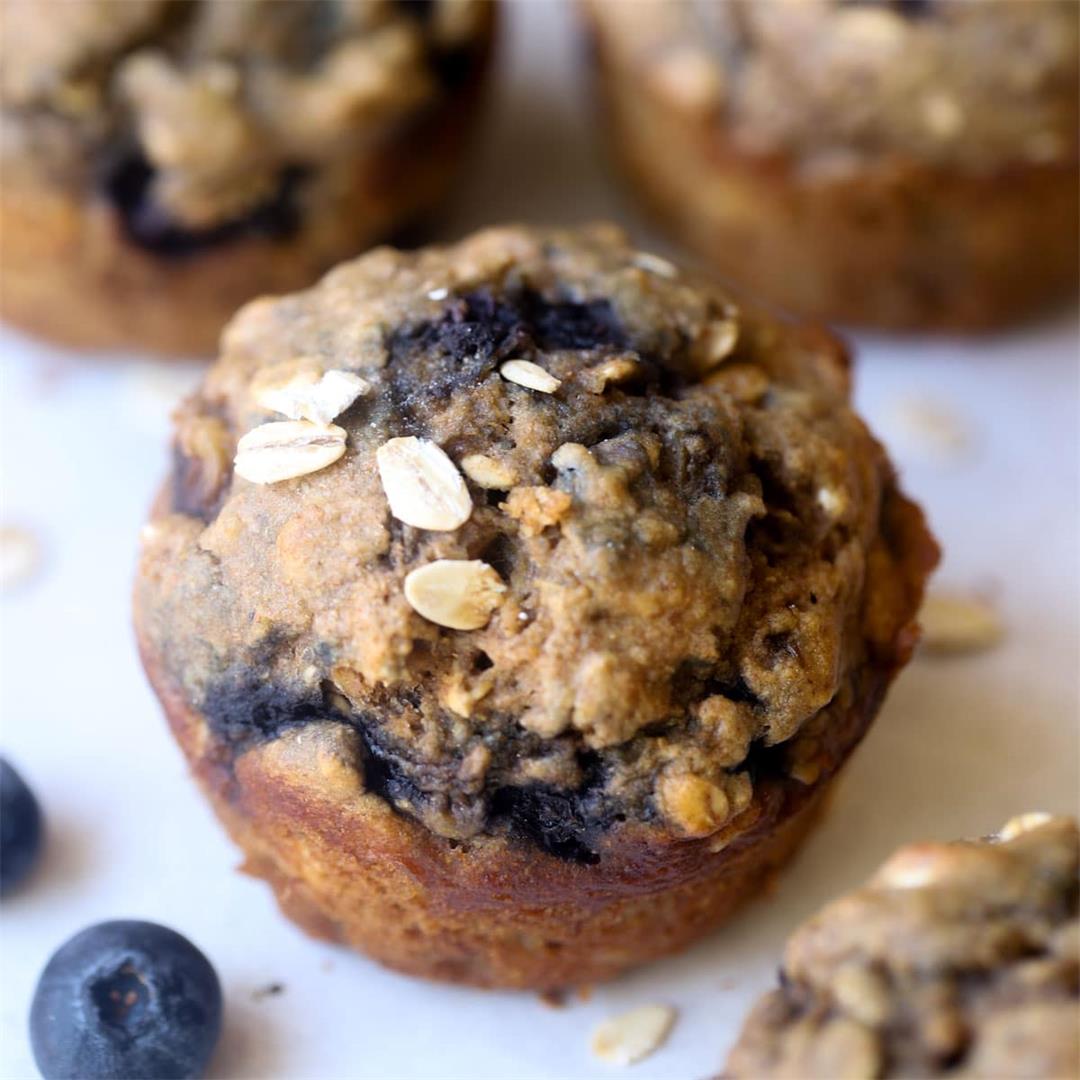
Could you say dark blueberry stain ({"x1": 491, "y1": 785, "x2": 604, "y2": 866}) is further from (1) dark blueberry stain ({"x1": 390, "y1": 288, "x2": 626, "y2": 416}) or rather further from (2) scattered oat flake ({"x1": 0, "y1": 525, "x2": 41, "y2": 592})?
(2) scattered oat flake ({"x1": 0, "y1": 525, "x2": 41, "y2": 592})

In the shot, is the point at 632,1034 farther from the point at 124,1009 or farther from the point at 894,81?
the point at 894,81

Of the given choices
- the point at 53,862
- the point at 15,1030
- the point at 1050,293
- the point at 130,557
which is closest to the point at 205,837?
the point at 53,862

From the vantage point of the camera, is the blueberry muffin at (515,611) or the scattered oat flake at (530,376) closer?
the blueberry muffin at (515,611)

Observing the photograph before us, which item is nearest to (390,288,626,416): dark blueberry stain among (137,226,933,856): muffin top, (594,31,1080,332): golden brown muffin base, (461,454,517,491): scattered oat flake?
(137,226,933,856): muffin top

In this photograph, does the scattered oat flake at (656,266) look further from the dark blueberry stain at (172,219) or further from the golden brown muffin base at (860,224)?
the dark blueberry stain at (172,219)

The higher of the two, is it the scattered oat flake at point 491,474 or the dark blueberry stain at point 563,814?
the scattered oat flake at point 491,474

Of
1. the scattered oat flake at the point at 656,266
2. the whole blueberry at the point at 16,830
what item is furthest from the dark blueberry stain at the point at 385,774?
the scattered oat flake at the point at 656,266

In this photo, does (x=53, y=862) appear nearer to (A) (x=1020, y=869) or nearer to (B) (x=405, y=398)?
(B) (x=405, y=398)
